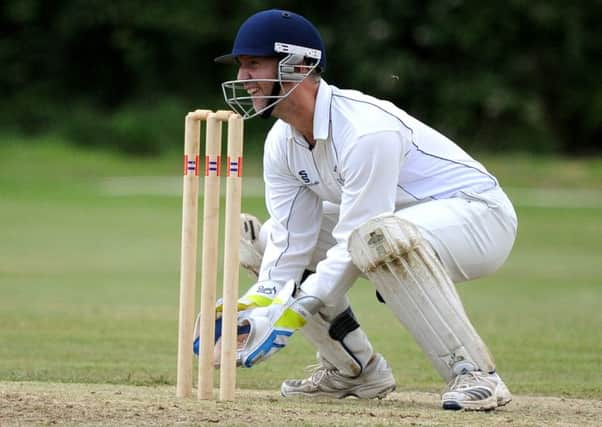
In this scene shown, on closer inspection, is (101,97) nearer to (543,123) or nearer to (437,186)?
(543,123)

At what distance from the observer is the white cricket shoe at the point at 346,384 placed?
4.90 metres

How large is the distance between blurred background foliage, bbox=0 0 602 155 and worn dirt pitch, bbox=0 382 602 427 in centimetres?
2104

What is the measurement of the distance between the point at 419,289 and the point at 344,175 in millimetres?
452

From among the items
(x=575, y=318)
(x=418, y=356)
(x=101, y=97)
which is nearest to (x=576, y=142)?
(x=101, y=97)

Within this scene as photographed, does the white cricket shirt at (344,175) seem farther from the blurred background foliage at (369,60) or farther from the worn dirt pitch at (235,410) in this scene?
the blurred background foliage at (369,60)

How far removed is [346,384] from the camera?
4.95m

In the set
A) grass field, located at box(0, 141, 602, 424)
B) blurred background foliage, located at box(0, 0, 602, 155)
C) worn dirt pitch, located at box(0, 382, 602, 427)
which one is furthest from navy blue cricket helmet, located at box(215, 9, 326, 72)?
blurred background foliage, located at box(0, 0, 602, 155)

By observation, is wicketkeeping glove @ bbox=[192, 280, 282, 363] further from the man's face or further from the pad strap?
the man's face

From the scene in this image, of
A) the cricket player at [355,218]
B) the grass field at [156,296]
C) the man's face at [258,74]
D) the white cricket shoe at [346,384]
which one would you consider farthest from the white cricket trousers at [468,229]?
the grass field at [156,296]

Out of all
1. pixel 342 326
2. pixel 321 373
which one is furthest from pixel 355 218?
pixel 321 373

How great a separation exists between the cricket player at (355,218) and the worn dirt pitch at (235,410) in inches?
6.5

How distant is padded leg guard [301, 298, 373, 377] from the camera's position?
4.74 m

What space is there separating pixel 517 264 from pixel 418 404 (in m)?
8.07

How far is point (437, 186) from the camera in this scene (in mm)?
4645
